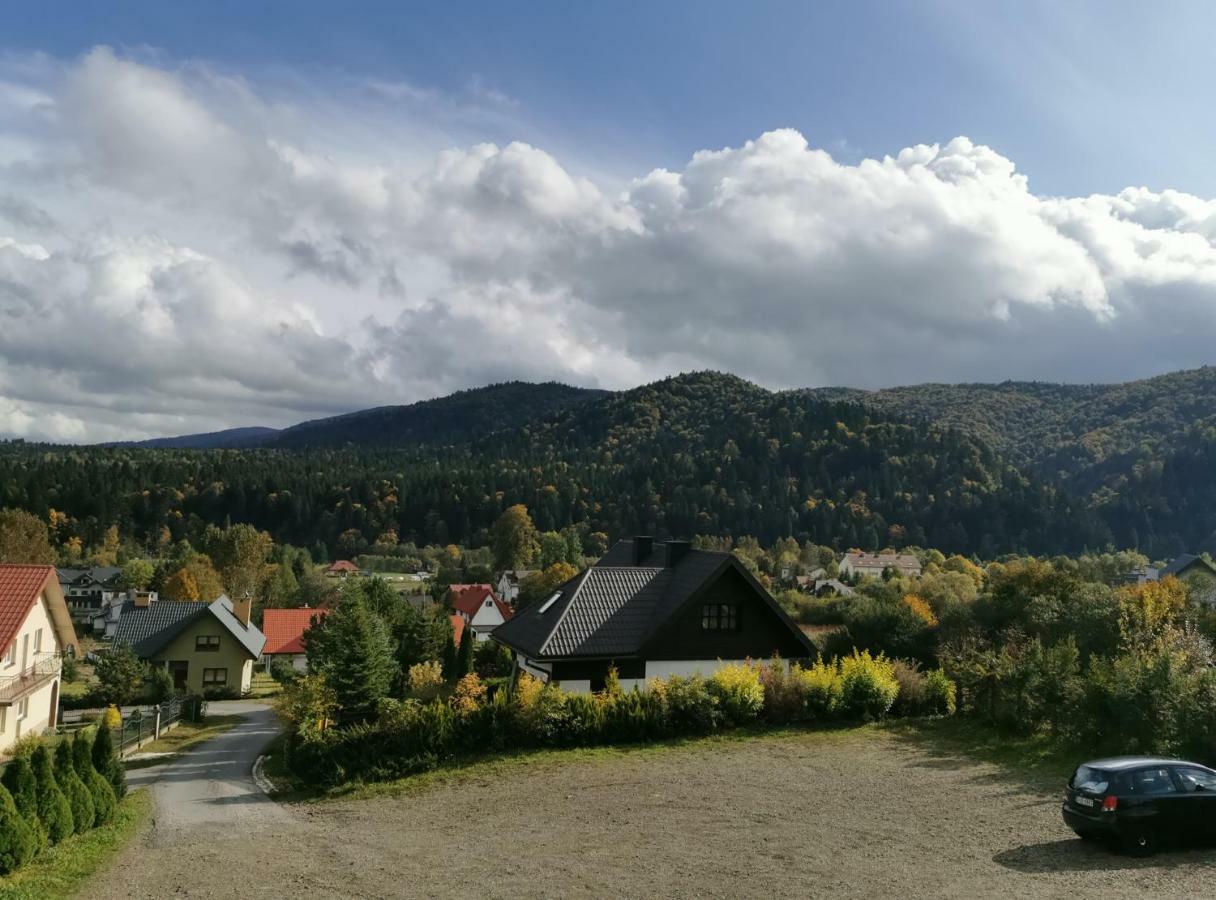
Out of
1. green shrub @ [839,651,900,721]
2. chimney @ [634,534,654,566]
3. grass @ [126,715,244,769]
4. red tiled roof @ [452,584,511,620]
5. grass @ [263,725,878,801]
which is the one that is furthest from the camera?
red tiled roof @ [452,584,511,620]

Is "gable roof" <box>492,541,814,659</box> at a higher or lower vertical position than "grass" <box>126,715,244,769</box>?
higher

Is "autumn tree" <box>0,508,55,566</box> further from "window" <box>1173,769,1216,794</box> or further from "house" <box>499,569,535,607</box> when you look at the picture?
"window" <box>1173,769,1216,794</box>

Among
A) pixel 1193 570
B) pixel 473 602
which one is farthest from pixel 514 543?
pixel 1193 570

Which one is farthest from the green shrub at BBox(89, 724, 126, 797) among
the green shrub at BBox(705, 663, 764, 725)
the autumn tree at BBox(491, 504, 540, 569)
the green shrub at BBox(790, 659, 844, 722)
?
the autumn tree at BBox(491, 504, 540, 569)

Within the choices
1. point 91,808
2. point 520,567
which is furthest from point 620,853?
point 520,567

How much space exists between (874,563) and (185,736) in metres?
125

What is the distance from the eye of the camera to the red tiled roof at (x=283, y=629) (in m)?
68.6

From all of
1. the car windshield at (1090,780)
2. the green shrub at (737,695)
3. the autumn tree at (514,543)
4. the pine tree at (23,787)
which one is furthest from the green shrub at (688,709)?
the autumn tree at (514,543)

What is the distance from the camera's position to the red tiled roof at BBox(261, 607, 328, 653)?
225 feet

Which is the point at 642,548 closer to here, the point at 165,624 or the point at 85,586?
the point at 165,624

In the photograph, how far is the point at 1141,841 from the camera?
1348 cm

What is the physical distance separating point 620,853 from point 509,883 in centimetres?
212

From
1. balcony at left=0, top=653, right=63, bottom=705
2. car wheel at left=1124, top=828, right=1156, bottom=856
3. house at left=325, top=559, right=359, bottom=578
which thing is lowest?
car wheel at left=1124, top=828, right=1156, bottom=856

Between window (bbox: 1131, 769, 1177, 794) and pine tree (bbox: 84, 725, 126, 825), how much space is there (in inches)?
739
